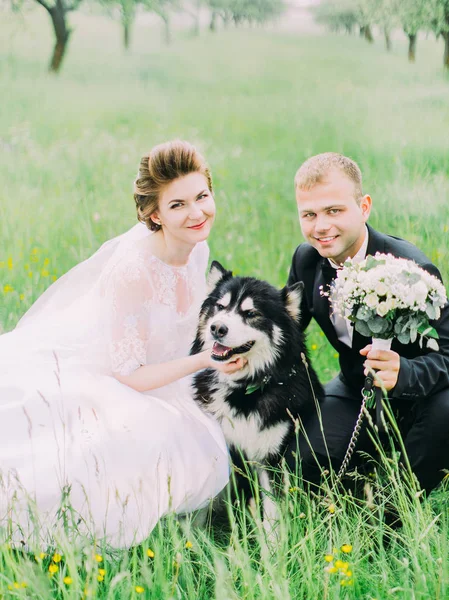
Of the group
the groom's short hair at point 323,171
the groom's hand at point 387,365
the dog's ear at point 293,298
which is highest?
the groom's short hair at point 323,171

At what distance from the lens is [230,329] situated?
2508mm

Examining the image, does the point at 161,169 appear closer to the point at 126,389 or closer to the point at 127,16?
the point at 126,389

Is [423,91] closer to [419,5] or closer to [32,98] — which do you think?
[419,5]

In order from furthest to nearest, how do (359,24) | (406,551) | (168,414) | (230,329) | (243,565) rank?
1. (359,24)
2. (168,414)
3. (230,329)
4. (406,551)
5. (243,565)

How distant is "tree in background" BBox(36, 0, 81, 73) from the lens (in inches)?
266

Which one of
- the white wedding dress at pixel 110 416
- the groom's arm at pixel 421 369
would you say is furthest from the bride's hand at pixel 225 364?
the groom's arm at pixel 421 369

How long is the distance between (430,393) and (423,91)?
4.46 meters

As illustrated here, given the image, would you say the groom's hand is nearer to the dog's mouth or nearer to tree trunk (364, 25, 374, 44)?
the dog's mouth

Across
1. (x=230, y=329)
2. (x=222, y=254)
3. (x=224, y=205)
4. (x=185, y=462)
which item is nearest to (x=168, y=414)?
(x=185, y=462)

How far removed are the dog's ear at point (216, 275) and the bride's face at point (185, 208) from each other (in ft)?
0.60

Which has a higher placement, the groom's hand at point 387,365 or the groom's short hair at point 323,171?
the groom's short hair at point 323,171

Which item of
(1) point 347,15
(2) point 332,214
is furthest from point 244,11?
(2) point 332,214

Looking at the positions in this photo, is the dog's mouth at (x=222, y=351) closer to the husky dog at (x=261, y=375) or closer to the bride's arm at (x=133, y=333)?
the husky dog at (x=261, y=375)

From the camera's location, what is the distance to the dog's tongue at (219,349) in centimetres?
258
